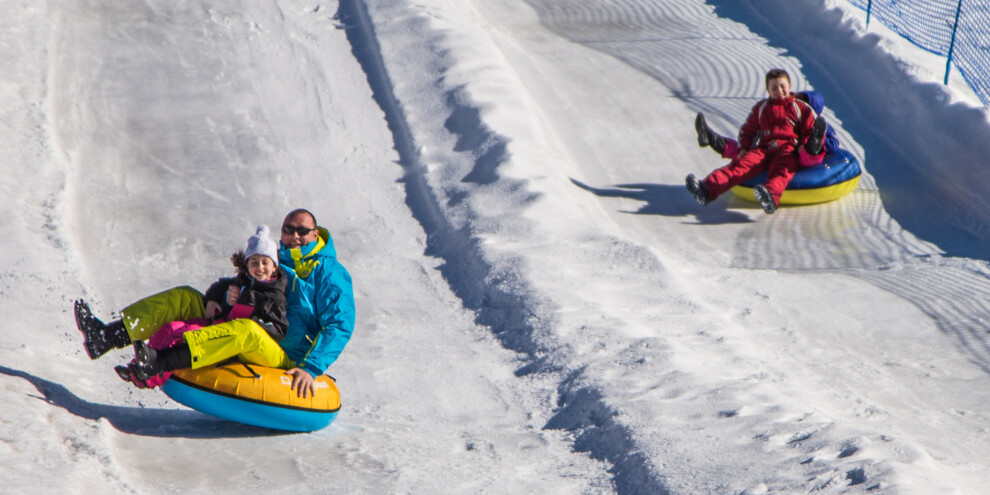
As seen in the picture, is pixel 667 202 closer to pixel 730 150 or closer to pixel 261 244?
pixel 730 150

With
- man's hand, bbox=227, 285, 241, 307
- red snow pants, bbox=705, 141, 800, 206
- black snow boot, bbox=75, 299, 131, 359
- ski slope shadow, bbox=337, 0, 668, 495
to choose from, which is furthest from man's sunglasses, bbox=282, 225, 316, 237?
red snow pants, bbox=705, 141, 800, 206

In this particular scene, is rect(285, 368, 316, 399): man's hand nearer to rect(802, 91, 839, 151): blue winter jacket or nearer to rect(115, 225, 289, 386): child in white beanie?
rect(115, 225, 289, 386): child in white beanie

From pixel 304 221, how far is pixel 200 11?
7.40 meters

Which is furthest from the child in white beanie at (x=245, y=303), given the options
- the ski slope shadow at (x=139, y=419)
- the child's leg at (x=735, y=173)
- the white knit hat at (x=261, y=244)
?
the child's leg at (x=735, y=173)

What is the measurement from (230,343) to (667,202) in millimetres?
5030

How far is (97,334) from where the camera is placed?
4293mm

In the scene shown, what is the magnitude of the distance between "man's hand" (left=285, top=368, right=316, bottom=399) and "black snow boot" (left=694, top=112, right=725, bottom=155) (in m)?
4.78

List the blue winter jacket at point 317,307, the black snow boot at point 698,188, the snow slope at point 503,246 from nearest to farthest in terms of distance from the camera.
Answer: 1. the snow slope at point 503,246
2. the blue winter jacket at point 317,307
3. the black snow boot at point 698,188

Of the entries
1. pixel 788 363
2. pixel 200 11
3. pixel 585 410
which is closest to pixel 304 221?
pixel 585 410

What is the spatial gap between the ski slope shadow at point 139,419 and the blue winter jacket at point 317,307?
0.48 m

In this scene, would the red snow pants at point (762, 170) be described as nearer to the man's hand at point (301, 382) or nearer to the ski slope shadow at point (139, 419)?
the man's hand at point (301, 382)

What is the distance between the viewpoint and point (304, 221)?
4.31 meters

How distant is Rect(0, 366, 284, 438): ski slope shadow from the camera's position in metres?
4.33

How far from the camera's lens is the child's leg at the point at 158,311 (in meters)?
4.30
